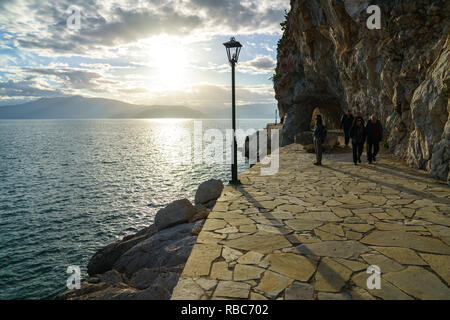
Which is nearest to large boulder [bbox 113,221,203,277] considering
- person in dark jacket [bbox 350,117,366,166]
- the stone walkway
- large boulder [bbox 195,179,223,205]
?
the stone walkway

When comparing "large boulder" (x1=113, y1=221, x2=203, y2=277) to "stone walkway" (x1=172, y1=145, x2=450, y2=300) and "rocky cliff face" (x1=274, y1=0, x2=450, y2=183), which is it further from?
"rocky cliff face" (x1=274, y1=0, x2=450, y2=183)

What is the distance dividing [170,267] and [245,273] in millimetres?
4212

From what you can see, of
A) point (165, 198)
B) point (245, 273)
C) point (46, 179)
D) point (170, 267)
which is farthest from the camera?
point (46, 179)

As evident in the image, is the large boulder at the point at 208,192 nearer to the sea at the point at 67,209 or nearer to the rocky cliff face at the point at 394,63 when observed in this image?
the sea at the point at 67,209

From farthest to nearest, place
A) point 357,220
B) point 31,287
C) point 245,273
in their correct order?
point 31,287
point 357,220
point 245,273

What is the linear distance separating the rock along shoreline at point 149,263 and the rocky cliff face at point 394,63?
761 cm

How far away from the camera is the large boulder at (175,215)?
988cm

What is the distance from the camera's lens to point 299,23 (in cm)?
2286

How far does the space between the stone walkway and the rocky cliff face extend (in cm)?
255

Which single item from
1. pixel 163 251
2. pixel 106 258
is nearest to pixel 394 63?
pixel 163 251

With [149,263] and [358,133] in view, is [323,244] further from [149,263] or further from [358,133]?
[358,133]
